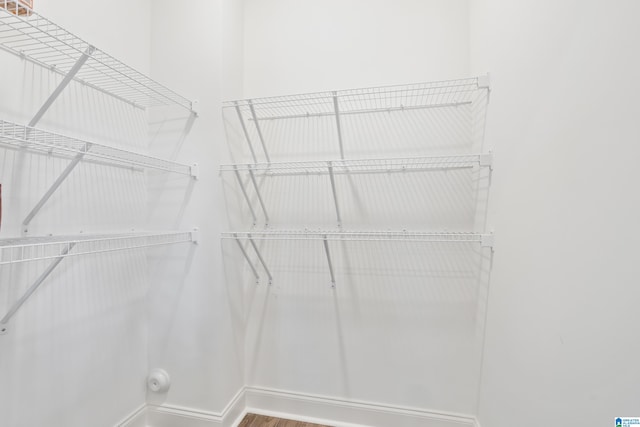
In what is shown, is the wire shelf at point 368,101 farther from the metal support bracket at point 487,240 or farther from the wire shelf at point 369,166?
the metal support bracket at point 487,240

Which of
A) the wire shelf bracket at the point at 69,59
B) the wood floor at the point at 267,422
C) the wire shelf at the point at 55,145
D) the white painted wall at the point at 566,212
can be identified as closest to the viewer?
the white painted wall at the point at 566,212

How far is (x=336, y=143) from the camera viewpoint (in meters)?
1.76

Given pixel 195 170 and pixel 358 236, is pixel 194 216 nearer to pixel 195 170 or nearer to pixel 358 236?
pixel 195 170

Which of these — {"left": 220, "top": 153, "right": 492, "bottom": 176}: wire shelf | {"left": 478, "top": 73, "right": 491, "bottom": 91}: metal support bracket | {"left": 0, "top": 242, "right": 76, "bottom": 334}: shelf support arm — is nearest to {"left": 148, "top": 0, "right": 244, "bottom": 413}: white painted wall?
{"left": 220, "top": 153, "right": 492, "bottom": 176}: wire shelf

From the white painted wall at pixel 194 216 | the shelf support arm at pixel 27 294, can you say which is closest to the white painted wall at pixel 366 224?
the white painted wall at pixel 194 216

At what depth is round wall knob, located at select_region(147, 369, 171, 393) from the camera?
1.63 metres

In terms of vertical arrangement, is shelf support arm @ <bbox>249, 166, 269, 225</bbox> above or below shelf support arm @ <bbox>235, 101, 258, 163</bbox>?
below

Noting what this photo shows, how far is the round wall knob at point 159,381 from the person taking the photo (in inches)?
64.2

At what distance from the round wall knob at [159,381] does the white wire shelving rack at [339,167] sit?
103 cm

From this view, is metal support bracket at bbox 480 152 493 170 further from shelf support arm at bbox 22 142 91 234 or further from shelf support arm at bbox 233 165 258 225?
shelf support arm at bbox 22 142 91 234

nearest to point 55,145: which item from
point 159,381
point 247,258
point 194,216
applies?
point 194,216

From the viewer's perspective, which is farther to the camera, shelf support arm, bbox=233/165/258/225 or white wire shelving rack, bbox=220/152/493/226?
shelf support arm, bbox=233/165/258/225

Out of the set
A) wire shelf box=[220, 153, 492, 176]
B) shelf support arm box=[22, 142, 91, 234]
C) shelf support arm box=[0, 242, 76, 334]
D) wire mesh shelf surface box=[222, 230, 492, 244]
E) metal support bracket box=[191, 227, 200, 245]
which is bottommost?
shelf support arm box=[0, 242, 76, 334]

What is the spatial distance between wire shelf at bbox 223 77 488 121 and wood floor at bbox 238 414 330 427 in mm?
1812
